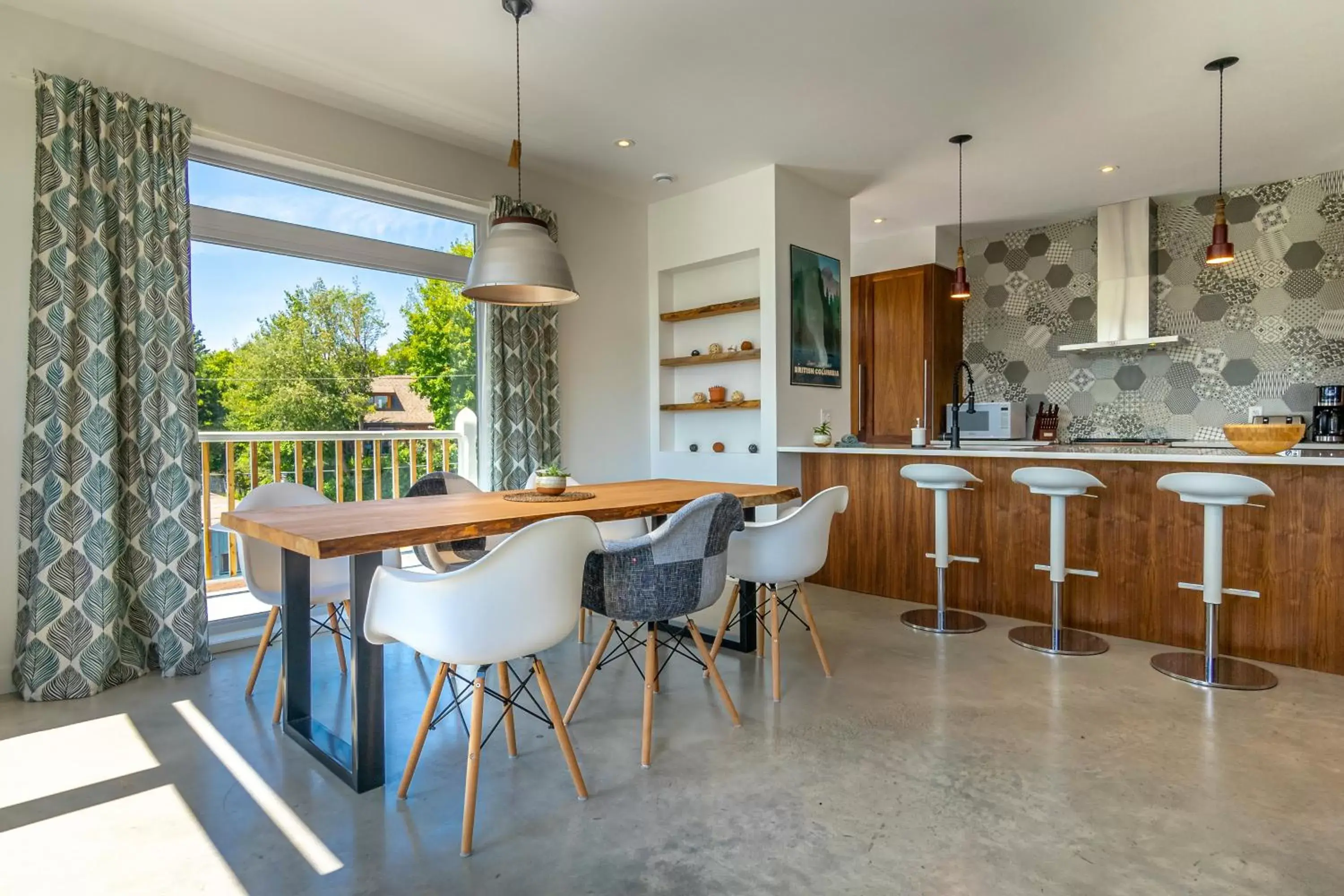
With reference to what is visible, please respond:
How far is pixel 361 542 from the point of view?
1.81 m

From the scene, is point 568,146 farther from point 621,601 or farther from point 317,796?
point 317,796

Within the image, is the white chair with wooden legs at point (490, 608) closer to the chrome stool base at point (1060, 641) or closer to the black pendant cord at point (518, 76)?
the black pendant cord at point (518, 76)

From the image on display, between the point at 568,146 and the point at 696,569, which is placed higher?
the point at 568,146

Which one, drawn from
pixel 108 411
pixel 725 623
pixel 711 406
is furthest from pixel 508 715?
pixel 711 406

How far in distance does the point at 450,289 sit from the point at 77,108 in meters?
1.84

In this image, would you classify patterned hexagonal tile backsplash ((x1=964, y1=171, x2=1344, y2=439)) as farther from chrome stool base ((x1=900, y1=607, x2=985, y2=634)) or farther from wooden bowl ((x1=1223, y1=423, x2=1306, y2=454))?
chrome stool base ((x1=900, y1=607, x2=985, y2=634))

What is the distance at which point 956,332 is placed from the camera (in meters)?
6.19

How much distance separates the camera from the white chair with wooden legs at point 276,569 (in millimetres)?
2588

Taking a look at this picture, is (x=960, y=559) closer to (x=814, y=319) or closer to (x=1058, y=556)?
(x=1058, y=556)

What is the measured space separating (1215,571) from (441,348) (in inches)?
158

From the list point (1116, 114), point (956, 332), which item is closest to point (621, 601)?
point (1116, 114)

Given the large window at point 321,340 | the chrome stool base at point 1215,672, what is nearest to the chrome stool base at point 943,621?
the chrome stool base at point 1215,672

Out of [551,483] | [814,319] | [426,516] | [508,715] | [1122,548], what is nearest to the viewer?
[508,715]

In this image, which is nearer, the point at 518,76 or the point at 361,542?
the point at 361,542
